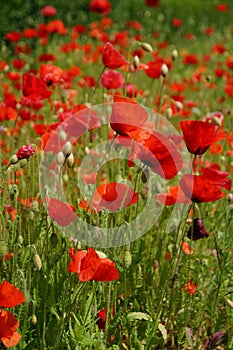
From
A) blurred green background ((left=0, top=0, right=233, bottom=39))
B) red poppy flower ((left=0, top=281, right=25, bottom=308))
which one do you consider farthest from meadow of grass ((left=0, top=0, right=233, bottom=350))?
blurred green background ((left=0, top=0, right=233, bottom=39))

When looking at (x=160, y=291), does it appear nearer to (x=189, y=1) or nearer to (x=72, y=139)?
(x=72, y=139)

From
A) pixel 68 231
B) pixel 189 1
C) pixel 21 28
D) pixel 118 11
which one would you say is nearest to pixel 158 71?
pixel 68 231

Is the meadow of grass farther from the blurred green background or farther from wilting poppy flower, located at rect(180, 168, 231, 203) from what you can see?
the blurred green background

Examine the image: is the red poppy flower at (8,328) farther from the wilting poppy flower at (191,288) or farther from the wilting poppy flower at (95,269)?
the wilting poppy flower at (191,288)

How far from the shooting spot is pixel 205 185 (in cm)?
174

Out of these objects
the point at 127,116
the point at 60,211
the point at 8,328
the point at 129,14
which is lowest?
the point at 8,328

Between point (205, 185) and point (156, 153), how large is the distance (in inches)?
6.7

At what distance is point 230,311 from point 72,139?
3.50 ft

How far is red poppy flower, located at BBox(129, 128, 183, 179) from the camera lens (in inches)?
70.1

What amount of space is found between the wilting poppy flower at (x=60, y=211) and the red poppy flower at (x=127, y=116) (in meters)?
0.27

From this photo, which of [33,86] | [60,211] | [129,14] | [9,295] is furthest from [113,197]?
[129,14]

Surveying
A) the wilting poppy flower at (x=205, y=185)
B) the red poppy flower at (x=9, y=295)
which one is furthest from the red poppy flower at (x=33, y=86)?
the red poppy flower at (x=9, y=295)

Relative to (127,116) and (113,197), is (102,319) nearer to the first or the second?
(113,197)

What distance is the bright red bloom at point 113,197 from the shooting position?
178 centimetres
